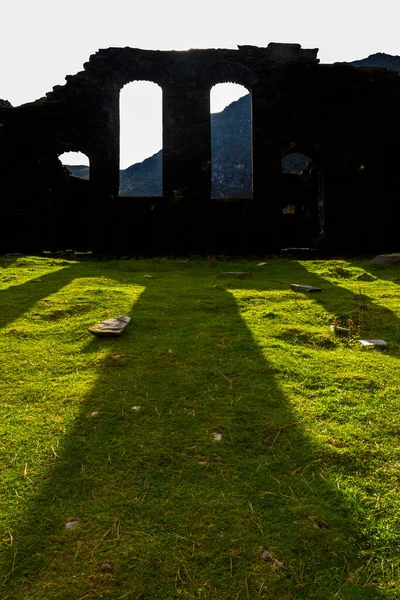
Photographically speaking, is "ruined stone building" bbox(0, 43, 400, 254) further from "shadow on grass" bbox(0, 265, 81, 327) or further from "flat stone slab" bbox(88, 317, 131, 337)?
"flat stone slab" bbox(88, 317, 131, 337)

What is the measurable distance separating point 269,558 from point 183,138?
1225 cm

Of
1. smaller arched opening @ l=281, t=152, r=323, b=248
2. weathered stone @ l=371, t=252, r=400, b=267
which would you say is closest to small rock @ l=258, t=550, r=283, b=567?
weathered stone @ l=371, t=252, r=400, b=267

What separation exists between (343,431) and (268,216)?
1060 cm

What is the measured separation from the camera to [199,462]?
6.60 ft

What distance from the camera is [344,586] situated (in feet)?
4.41

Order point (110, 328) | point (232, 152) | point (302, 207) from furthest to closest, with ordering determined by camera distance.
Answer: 1. point (232, 152)
2. point (302, 207)
3. point (110, 328)

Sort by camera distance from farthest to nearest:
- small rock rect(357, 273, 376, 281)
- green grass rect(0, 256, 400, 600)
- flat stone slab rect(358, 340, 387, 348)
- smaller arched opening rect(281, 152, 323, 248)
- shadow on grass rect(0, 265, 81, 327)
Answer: smaller arched opening rect(281, 152, 323, 248) → small rock rect(357, 273, 376, 281) → shadow on grass rect(0, 265, 81, 327) → flat stone slab rect(358, 340, 387, 348) → green grass rect(0, 256, 400, 600)

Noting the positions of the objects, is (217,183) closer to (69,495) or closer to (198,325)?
(198,325)

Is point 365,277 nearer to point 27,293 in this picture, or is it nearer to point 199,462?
point 27,293

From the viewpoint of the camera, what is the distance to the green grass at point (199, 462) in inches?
55.5

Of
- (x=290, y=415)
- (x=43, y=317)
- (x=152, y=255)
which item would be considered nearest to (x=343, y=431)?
(x=290, y=415)

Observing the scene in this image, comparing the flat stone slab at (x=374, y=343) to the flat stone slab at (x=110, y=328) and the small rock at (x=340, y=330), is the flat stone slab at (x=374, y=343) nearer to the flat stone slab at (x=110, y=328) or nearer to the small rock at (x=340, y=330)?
the small rock at (x=340, y=330)

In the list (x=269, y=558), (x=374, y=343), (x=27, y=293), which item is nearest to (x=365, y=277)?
(x=374, y=343)

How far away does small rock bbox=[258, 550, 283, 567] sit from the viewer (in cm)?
143
